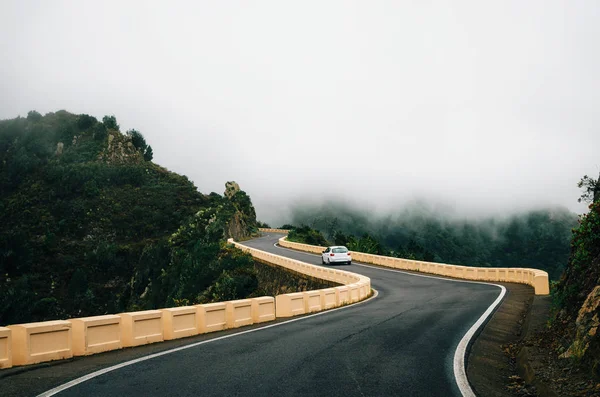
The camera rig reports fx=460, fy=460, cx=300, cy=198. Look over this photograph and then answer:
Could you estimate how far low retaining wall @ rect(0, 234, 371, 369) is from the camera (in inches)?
296

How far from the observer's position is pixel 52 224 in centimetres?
7300

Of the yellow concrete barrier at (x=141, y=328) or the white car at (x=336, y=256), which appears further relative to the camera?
the white car at (x=336, y=256)

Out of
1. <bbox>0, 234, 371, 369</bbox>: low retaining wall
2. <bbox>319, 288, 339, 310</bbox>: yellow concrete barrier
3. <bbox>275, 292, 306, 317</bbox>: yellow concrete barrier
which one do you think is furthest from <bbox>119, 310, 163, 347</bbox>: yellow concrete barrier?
<bbox>319, 288, 339, 310</bbox>: yellow concrete barrier

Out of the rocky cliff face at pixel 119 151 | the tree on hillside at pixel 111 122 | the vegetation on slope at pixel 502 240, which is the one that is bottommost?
the vegetation on slope at pixel 502 240

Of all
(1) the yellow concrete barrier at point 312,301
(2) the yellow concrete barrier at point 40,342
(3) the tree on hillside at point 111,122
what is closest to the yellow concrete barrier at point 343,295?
(1) the yellow concrete barrier at point 312,301

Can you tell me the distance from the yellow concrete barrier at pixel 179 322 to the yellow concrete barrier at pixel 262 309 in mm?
2086

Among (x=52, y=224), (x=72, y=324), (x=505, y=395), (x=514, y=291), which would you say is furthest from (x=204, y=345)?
(x=52, y=224)

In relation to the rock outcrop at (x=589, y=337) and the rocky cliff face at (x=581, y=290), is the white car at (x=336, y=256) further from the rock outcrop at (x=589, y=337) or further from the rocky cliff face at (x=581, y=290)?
the rock outcrop at (x=589, y=337)

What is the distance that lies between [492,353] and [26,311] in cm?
5590

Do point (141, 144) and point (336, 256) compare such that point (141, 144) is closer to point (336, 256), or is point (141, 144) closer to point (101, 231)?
point (101, 231)

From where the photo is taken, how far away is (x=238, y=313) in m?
11.6

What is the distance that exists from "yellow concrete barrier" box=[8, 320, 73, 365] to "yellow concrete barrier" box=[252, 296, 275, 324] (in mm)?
5020

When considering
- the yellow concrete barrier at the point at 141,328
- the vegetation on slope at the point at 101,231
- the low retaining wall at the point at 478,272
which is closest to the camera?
the yellow concrete barrier at the point at 141,328

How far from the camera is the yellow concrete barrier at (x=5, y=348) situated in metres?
7.29
